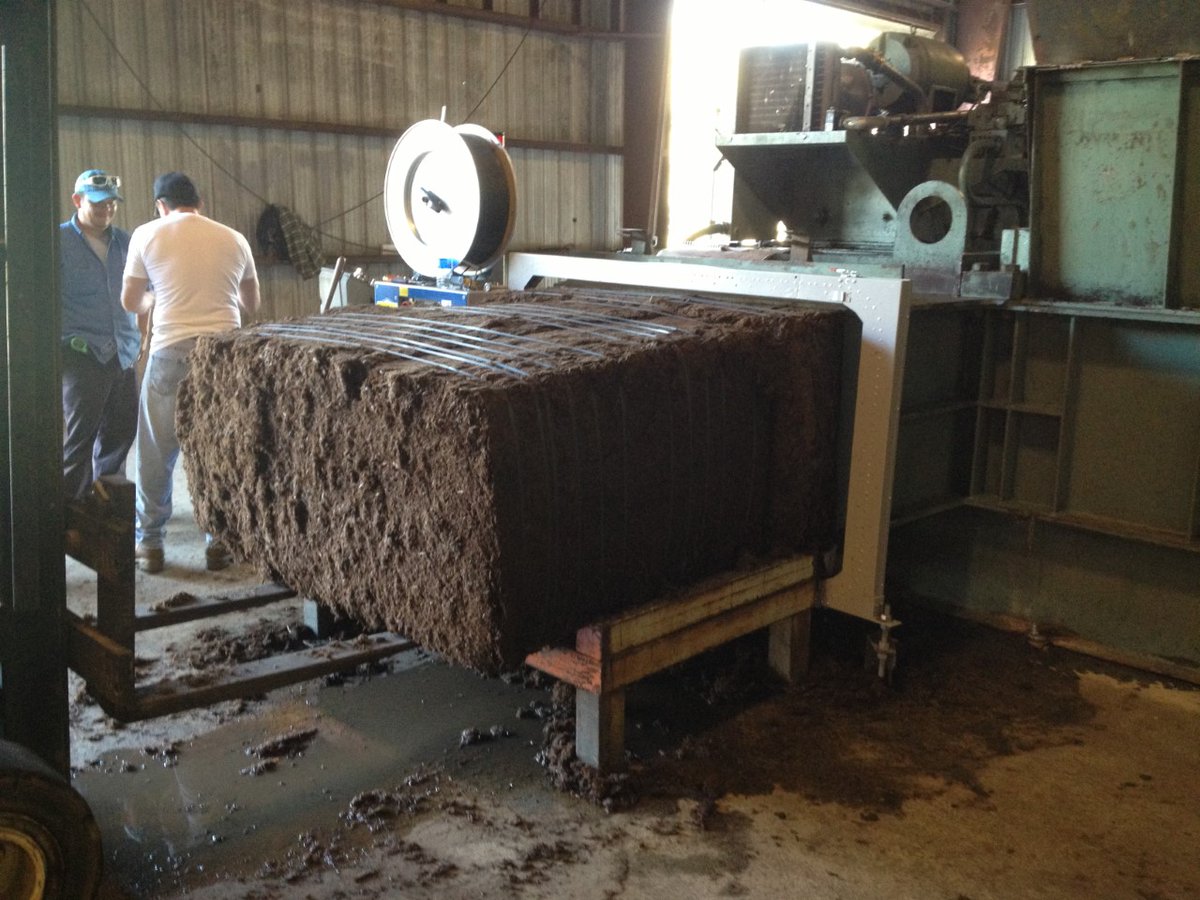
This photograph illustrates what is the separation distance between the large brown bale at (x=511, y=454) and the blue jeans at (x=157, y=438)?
161cm

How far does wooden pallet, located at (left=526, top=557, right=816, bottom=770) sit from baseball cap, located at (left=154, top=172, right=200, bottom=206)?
10.4ft

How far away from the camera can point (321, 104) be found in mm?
9578

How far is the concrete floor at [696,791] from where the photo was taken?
2.75 meters

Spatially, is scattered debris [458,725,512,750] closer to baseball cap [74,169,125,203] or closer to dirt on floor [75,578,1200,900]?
dirt on floor [75,578,1200,900]

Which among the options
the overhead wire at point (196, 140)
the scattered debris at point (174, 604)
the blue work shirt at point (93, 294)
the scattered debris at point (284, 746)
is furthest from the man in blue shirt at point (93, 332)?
the overhead wire at point (196, 140)

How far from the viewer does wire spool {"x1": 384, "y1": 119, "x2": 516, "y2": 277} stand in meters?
4.89

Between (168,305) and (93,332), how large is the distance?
1.35 feet

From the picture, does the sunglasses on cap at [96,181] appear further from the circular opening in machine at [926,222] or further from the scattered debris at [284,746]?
the circular opening in machine at [926,222]

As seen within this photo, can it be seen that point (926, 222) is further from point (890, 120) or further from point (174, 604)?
point (174, 604)

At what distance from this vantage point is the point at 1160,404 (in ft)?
13.0

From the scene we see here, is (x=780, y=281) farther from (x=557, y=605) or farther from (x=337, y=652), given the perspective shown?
(x=337, y=652)

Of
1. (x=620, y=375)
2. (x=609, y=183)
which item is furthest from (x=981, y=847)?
(x=609, y=183)

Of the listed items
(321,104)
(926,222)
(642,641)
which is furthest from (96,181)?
(321,104)

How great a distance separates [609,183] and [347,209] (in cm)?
307
